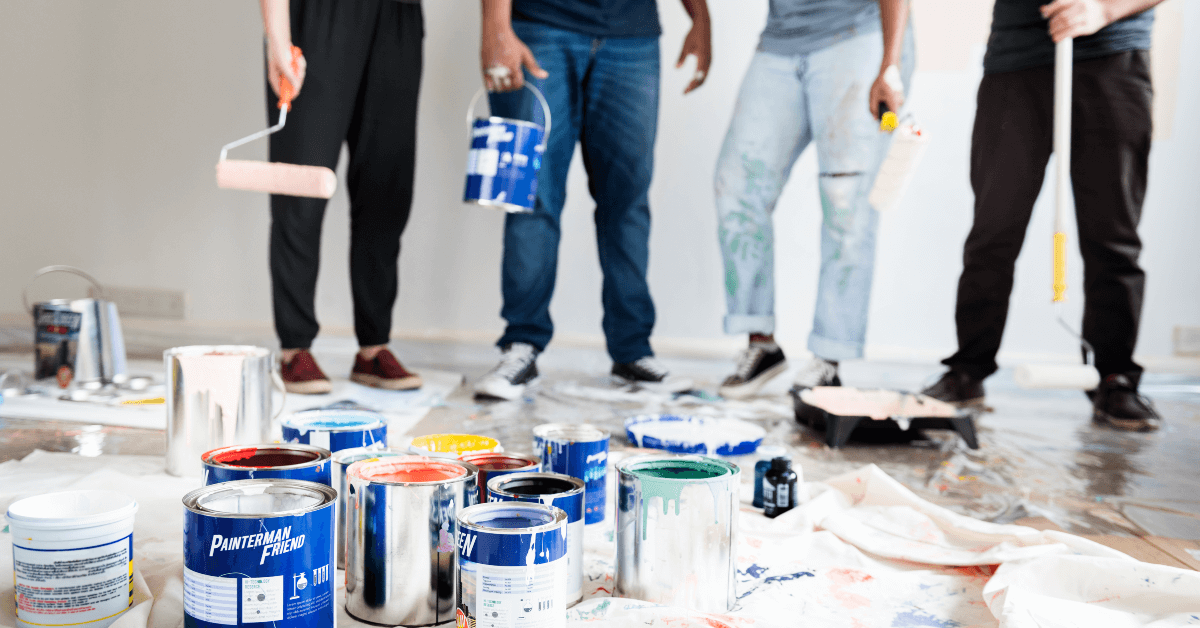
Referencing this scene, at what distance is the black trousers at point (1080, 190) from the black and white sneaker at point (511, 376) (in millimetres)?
1128

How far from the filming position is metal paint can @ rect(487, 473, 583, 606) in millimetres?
681

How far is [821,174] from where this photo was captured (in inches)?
86.8

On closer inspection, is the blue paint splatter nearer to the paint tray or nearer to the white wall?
the paint tray

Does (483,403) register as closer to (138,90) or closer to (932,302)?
(932,302)

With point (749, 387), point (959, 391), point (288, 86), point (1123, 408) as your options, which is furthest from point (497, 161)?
point (1123, 408)

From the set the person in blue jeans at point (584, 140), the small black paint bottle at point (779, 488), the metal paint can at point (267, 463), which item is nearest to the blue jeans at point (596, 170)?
the person in blue jeans at point (584, 140)

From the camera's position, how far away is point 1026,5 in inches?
79.1

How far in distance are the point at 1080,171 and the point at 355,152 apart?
1780mm

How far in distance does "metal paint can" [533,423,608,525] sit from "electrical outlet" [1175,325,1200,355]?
7.95 ft

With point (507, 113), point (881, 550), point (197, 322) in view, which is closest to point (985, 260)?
point (507, 113)

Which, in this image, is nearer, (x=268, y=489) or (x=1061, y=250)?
(x=268, y=489)

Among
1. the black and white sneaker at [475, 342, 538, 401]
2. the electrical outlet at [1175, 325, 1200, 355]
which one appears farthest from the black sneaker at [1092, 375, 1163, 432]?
the black and white sneaker at [475, 342, 538, 401]

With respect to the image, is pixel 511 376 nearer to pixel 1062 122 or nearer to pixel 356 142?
pixel 356 142

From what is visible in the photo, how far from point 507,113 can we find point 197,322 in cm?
144
